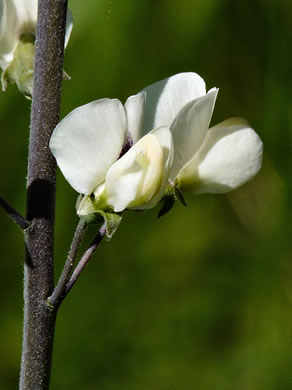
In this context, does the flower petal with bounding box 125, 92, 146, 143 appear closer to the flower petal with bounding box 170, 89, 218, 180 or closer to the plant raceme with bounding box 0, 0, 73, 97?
the flower petal with bounding box 170, 89, 218, 180

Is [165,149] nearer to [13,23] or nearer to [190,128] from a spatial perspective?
[190,128]

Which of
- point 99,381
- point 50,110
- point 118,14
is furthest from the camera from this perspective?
point 118,14

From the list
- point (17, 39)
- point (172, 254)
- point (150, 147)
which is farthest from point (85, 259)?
point (172, 254)

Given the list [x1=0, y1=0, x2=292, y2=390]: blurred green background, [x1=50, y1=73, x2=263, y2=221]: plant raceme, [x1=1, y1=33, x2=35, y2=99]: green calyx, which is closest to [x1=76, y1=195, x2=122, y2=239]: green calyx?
[x1=50, y1=73, x2=263, y2=221]: plant raceme

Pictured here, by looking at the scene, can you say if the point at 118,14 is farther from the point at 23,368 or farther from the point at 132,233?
the point at 23,368

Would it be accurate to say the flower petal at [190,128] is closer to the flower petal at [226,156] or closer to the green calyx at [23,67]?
the flower petal at [226,156]

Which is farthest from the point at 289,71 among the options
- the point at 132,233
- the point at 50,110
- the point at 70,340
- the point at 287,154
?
the point at 50,110
